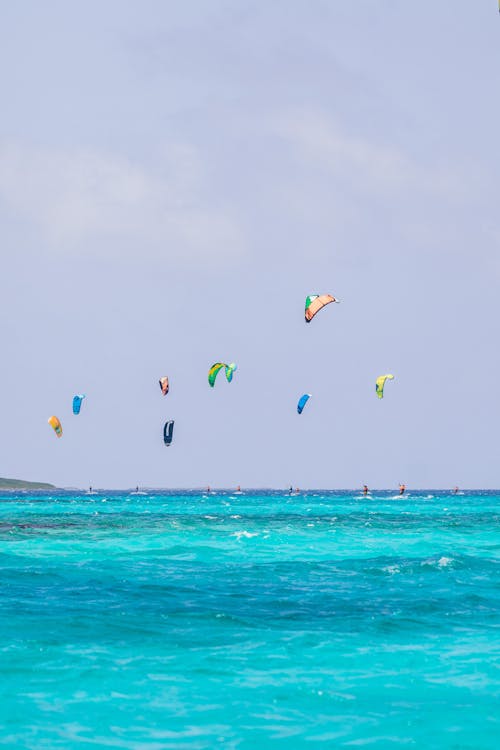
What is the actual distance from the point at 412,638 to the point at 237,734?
567 centimetres

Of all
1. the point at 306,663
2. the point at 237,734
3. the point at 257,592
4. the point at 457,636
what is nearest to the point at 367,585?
the point at 257,592

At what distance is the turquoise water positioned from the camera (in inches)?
372

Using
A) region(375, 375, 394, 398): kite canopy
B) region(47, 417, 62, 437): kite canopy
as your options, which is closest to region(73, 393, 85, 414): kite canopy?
region(47, 417, 62, 437): kite canopy

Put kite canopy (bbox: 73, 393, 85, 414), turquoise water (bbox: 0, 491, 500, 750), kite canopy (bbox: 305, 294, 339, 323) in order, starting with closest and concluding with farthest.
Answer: turquoise water (bbox: 0, 491, 500, 750) → kite canopy (bbox: 305, 294, 339, 323) → kite canopy (bbox: 73, 393, 85, 414)

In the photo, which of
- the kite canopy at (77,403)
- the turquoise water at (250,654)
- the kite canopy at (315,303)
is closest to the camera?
the turquoise water at (250,654)

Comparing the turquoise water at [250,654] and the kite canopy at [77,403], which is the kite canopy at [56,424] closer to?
the kite canopy at [77,403]

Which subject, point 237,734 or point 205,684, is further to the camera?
point 205,684

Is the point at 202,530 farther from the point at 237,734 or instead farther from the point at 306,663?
the point at 237,734

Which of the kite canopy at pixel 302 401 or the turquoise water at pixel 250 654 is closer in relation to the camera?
the turquoise water at pixel 250 654

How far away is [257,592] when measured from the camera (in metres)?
19.0

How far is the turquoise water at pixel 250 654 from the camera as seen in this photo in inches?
372

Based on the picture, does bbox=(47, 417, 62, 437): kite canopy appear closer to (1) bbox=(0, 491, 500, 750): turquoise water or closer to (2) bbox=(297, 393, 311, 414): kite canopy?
(2) bbox=(297, 393, 311, 414): kite canopy

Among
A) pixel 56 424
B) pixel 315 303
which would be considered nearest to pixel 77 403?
pixel 56 424

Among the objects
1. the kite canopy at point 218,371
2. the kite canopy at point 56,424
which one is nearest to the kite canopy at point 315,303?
the kite canopy at point 218,371
